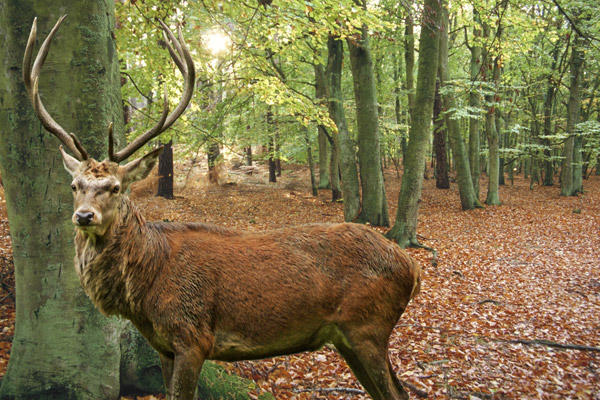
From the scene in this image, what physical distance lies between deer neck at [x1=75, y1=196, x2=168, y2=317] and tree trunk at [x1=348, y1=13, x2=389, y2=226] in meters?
9.84

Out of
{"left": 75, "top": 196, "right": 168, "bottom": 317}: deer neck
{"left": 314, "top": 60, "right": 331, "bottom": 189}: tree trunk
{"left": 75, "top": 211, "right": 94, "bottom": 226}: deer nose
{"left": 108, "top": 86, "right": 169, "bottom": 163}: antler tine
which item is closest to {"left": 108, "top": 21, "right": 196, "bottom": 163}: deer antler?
{"left": 108, "top": 86, "right": 169, "bottom": 163}: antler tine

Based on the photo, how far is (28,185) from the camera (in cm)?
289

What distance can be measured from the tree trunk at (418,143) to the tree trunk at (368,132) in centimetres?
186

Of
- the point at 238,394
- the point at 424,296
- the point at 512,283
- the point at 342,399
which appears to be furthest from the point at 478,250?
the point at 238,394

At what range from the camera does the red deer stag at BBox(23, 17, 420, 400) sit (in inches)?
95.4

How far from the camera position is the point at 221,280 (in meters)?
2.63

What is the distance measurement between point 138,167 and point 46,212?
97 centimetres

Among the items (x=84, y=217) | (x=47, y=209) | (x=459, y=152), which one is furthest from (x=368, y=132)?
(x=84, y=217)

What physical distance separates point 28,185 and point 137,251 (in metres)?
1.18

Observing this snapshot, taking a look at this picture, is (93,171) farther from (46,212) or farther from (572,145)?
(572,145)

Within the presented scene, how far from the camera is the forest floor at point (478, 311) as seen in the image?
420cm

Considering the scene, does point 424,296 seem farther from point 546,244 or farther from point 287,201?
point 287,201

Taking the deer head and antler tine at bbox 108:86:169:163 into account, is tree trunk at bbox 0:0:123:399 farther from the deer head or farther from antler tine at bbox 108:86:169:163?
antler tine at bbox 108:86:169:163

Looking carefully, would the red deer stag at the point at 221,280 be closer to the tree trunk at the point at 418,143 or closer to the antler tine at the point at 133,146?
the antler tine at the point at 133,146
